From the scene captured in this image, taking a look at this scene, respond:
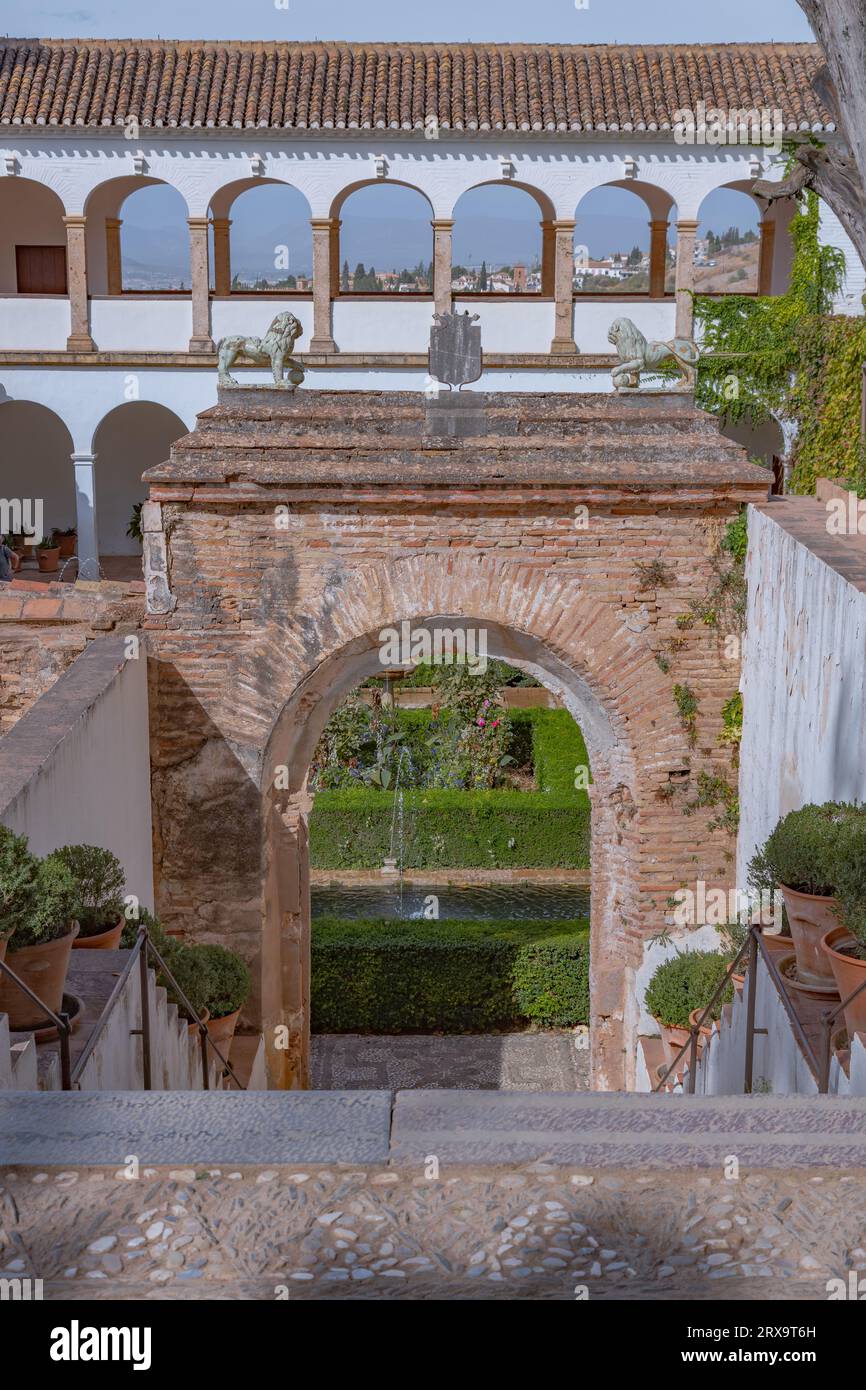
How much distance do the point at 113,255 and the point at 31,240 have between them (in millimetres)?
1335

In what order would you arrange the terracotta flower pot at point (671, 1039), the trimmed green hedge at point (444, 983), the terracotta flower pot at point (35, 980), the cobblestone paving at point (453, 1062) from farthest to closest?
the trimmed green hedge at point (444, 983) < the cobblestone paving at point (453, 1062) < the terracotta flower pot at point (671, 1039) < the terracotta flower pot at point (35, 980)

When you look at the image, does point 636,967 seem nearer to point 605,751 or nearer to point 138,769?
point 605,751

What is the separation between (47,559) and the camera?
20.6m

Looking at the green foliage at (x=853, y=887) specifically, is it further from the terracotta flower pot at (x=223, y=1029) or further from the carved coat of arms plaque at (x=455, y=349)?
the carved coat of arms plaque at (x=455, y=349)

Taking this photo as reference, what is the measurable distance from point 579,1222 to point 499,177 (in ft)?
62.8

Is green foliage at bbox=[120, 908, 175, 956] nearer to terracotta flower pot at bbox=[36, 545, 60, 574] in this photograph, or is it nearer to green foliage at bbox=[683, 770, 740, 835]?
green foliage at bbox=[683, 770, 740, 835]

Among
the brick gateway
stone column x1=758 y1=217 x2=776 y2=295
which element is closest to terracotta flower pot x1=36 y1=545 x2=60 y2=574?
stone column x1=758 y1=217 x2=776 y2=295

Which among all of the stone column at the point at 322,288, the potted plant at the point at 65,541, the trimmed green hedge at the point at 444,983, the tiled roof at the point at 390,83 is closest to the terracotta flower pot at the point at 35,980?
the trimmed green hedge at the point at 444,983

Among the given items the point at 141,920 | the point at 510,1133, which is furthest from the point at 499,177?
the point at 510,1133

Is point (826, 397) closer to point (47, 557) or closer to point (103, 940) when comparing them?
point (47, 557)

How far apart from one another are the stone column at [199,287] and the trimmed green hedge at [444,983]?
10832mm

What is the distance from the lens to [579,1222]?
3156 millimetres

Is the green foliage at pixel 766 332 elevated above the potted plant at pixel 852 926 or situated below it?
above

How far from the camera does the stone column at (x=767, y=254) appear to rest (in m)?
21.5
